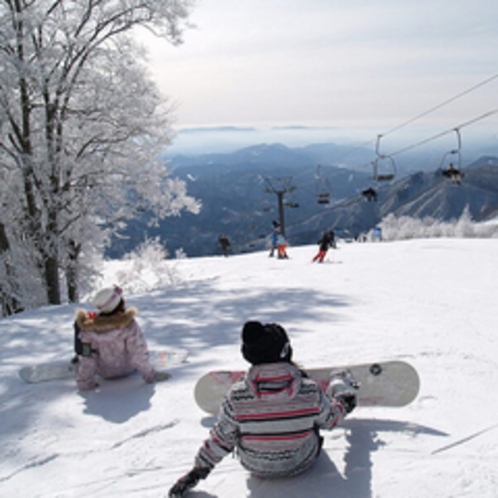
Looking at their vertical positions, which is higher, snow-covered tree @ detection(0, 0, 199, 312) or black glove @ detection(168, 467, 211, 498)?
snow-covered tree @ detection(0, 0, 199, 312)

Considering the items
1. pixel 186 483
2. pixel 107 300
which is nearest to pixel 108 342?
pixel 107 300

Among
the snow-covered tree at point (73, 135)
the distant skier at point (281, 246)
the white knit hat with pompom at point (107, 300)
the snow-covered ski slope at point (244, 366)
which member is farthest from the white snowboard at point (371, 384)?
the distant skier at point (281, 246)

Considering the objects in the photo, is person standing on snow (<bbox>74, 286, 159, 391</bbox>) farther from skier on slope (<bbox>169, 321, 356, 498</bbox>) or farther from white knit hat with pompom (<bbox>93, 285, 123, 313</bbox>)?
skier on slope (<bbox>169, 321, 356, 498</bbox>)

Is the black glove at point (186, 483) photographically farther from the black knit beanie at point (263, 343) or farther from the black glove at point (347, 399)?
the black glove at point (347, 399)

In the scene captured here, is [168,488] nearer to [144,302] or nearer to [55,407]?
[55,407]

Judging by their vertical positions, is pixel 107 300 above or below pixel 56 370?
above

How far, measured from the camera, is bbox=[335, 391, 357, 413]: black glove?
3.85 meters

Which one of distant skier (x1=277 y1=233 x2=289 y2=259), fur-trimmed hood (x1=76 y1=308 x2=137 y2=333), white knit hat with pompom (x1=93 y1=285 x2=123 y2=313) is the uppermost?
white knit hat with pompom (x1=93 y1=285 x2=123 y2=313)

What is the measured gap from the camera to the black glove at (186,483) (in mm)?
3242

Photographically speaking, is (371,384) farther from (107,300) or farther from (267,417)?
(107,300)

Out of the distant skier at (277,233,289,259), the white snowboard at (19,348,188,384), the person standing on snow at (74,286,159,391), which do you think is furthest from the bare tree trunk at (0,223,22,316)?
the person standing on snow at (74,286,159,391)

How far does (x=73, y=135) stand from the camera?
615 inches

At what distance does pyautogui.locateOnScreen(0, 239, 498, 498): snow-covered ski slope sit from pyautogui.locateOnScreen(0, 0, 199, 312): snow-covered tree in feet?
18.6

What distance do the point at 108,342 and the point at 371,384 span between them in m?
2.54
